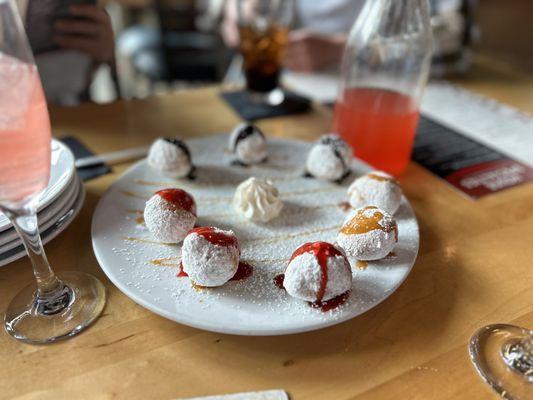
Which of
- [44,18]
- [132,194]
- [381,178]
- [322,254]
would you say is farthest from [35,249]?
[44,18]

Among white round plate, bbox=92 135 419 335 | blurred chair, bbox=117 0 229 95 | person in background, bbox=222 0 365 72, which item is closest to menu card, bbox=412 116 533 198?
white round plate, bbox=92 135 419 335

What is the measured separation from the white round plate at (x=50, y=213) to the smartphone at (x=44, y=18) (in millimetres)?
557

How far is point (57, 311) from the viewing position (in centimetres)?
55

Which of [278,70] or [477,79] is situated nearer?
[278,70]

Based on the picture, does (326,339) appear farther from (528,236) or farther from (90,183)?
(90,183)

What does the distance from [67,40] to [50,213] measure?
0.69m

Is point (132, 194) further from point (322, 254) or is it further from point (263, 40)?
point (263, 40)

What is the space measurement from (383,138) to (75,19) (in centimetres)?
81

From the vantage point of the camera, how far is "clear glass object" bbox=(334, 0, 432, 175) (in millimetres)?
845

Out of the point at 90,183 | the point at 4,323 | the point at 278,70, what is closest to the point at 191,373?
the point at 4,323

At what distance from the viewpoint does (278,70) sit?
4.03 feet

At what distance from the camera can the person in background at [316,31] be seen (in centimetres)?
145

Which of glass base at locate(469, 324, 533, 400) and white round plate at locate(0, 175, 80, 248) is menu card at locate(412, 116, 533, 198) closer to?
glass base at locate(469, 324, 533, 400)

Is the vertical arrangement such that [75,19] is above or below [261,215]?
above
